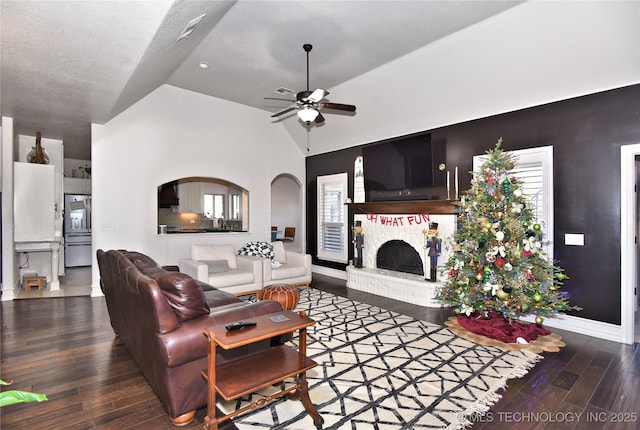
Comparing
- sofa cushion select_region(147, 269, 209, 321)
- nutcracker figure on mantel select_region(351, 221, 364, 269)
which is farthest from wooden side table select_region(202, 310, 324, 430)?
nutcracker figure on mantel select_region(351, 221, 364, 269)

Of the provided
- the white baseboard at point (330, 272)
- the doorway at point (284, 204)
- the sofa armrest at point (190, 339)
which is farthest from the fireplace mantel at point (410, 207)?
the doorway at point (284, 204)

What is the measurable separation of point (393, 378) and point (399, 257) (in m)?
3.47

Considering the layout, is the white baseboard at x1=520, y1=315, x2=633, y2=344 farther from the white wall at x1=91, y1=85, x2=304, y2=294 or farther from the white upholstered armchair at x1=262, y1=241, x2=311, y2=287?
the white wall at x1=91, y1=85, x2=304, y2=294

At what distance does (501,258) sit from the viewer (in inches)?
152

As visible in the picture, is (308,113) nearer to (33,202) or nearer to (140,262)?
(140,262)

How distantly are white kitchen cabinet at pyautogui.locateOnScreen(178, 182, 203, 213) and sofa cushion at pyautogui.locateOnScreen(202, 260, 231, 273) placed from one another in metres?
4.99

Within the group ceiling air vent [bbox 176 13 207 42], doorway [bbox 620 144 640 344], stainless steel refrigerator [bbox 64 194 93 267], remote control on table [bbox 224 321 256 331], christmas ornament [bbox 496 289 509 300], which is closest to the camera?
remote control on table [bbox 224 321 256 331]

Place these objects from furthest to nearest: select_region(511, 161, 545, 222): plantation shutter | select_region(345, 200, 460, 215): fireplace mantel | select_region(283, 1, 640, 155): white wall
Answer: select_region(345, 200, 460, 215): fireplace mantel, select_region(511, 161, 545, 222): plantation shutter, select_region(283, 1, 640, 155): white wall

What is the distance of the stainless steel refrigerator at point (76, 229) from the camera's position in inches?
333

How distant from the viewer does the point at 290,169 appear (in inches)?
318

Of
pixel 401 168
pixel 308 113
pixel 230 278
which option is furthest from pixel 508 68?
pixel 230 278

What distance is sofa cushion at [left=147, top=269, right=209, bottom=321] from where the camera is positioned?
2320mm

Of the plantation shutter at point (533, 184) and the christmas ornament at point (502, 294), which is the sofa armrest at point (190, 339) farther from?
the plantation shutter at point (533, 184)

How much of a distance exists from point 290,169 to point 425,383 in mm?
6108
